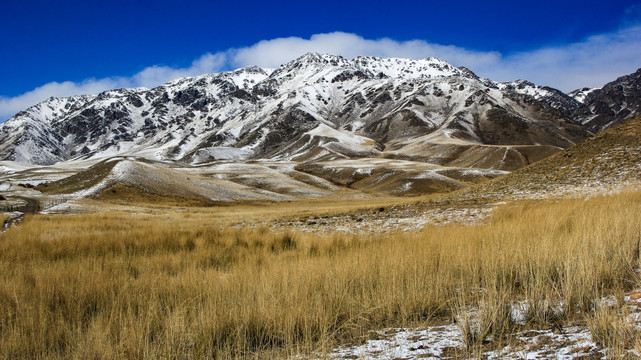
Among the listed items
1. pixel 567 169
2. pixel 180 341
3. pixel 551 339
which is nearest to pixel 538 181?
pixel 567 169

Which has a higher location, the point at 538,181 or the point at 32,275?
the point at 538,181

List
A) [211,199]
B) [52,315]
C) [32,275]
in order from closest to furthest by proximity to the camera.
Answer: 1. [52,315]
2. [32,275]
3. [211,199]

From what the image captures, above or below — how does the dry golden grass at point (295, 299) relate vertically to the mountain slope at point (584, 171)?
below

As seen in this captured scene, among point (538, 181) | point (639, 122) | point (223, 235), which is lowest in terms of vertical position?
point (223, 235)

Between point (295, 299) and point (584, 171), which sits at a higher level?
point (584, 171)

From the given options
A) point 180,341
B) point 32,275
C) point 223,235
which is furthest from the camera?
point 223,235

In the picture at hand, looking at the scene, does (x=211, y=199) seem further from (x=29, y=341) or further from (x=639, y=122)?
(x=29, y=341)

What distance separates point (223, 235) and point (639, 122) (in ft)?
71.7

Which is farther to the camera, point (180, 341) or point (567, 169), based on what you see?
point (567, 169)

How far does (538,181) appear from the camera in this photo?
18641mm

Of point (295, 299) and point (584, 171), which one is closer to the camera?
point (295, 299)

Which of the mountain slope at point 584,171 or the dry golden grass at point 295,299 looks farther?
the mountain slope at point 584,171

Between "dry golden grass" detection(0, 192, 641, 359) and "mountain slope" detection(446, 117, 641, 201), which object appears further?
"mountain slope" detection(446, 117, 641, 201)

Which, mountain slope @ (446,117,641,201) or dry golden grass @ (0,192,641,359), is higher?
mountain slope @ (446,117,641,201)
